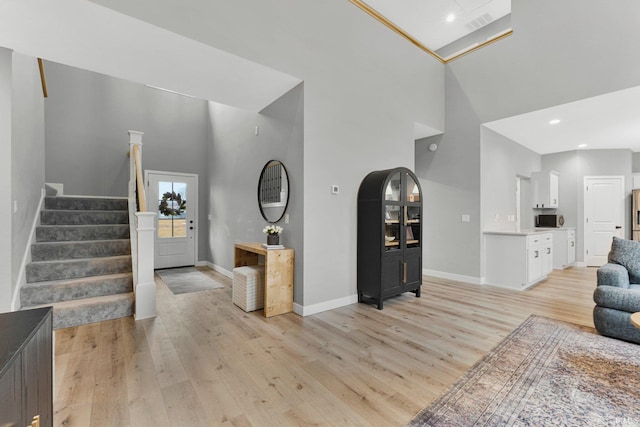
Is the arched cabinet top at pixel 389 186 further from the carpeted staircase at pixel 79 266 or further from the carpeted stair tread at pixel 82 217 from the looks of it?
the carpeted stair tread at pixel 82 217

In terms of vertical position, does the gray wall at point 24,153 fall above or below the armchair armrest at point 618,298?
above

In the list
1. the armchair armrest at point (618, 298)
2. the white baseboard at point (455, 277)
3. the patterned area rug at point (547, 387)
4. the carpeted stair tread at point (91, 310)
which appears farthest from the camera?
the white baseboard at point (455, 277)

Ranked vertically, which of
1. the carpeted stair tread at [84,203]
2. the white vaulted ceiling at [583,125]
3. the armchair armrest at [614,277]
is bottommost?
the armchair armrest at [614,277]

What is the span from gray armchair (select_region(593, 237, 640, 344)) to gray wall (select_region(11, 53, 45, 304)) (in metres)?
5.66

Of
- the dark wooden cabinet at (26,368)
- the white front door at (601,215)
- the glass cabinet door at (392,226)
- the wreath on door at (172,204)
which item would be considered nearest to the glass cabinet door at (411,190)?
the glass cabinet door at (392,226)

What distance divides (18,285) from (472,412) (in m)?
4.20

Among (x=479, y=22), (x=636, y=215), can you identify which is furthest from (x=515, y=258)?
(x=479, y=22)

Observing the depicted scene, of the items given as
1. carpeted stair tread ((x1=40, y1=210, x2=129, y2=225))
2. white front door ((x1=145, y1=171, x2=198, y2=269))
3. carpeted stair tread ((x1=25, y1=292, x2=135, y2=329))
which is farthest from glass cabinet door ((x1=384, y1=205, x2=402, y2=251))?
white front door ((x1=145, y1=171, x2=198, y2=269))

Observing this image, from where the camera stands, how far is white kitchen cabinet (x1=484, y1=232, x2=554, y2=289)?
4434mm

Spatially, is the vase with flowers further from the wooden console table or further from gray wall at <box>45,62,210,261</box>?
gray wall at <box>45,62,210,261</box>

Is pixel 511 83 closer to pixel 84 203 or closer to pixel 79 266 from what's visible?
pixel 79 266

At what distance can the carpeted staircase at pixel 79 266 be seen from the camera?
3.02m

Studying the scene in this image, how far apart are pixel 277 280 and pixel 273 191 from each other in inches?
50.3

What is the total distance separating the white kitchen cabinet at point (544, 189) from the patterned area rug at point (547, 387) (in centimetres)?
468
